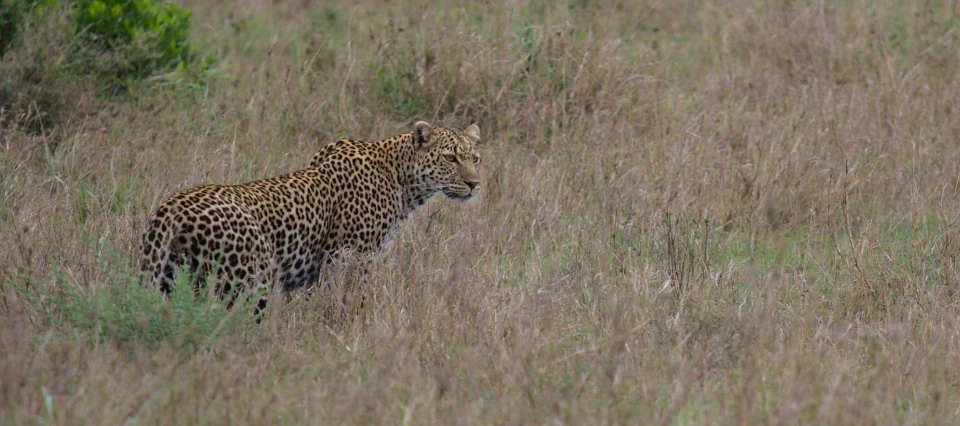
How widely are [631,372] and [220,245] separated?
1894 millimetres

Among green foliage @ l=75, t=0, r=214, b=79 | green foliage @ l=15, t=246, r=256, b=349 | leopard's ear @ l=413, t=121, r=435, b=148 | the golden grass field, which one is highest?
green foliage @ l=75, t=0, r=214, b=79

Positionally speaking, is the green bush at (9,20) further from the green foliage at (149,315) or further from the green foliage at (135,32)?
the green foliage at (149,315)

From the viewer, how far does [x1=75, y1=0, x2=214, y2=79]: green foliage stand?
934 centimetres

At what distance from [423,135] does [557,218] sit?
1.37 m

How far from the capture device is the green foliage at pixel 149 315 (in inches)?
195

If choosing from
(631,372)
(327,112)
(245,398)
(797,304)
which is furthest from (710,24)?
(245,398)

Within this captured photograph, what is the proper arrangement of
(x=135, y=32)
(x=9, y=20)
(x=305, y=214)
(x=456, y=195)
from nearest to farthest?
(x=305, y=214) → (x=456, y=195) → (x=9, y=20) → (x=135, y=32)

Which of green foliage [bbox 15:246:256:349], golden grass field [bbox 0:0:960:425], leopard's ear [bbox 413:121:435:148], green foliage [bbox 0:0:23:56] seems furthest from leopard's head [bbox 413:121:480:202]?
green foliage [bbox 0:0:23:56]

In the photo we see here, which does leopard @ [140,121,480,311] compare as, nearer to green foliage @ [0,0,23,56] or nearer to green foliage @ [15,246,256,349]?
green foliage @ [15,246,256,349]

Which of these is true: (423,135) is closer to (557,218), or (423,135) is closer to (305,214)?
(305,214)

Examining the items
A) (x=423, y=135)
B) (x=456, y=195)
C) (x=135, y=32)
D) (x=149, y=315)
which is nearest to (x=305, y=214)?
(x=423, y=135)

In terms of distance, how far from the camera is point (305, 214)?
606 centimetres

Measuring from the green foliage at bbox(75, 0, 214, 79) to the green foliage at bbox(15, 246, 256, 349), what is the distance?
14.8ft

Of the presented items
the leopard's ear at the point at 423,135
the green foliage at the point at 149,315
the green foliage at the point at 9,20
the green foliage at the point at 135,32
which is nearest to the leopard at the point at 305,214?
the leopard's ear at the point at 423,135
